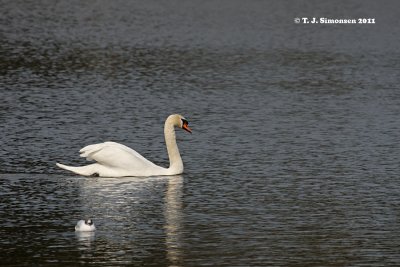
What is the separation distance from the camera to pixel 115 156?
2055 centimetres

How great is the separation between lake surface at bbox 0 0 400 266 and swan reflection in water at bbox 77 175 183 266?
4 cm

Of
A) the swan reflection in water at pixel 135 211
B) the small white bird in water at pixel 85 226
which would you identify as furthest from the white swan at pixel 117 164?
the small white bird in water at pixel 85 226

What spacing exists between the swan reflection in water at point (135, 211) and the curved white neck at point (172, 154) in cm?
13

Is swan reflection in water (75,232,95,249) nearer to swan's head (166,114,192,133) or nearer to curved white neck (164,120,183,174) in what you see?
curved white neck (164,120,183,174)

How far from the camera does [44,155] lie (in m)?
22.2

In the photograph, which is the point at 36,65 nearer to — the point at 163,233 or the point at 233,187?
the point at 233,187

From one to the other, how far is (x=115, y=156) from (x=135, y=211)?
2.86 metres

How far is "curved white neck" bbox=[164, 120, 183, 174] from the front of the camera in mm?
20828

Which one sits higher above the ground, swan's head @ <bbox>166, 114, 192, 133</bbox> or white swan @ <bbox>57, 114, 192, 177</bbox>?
swan's head @ <bbox>166, 114, 192, 133</bbox>

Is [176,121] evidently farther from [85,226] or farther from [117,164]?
[85,226]

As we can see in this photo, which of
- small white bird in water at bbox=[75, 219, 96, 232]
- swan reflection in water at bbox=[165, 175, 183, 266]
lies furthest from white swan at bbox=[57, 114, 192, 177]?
small white bird in water at bbox=[75, 219, 96, 232]

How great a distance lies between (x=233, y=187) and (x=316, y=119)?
7625 mm

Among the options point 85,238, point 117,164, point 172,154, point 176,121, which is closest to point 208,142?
point 176,121

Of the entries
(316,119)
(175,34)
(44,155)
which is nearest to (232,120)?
(316,119)
